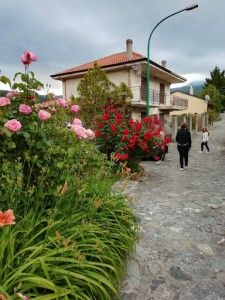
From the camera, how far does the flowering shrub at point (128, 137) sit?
7.34 metres

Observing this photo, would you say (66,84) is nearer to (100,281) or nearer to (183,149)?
(183,149)

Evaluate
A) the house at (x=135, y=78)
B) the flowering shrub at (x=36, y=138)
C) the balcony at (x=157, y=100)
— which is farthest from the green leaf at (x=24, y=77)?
the balcony at (x=157, y=100)

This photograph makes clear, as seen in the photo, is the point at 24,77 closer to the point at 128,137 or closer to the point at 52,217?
the point at 52,217

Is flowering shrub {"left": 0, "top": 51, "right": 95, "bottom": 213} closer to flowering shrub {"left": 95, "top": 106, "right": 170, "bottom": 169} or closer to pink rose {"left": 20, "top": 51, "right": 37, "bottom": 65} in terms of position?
pink rose {"left": 20, "top": 51, "right": 37, "bottom": 65}

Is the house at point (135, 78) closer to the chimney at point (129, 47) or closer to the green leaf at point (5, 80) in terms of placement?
the chimney at point (129, 47)

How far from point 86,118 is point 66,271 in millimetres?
13621

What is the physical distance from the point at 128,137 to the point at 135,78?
14.6 m

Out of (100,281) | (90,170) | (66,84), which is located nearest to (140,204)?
(90,170)

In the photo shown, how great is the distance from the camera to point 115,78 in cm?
2142

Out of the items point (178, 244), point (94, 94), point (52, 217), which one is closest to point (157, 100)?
point (94, 94)

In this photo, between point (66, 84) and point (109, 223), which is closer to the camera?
point (109, 223)

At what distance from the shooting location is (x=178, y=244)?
365 cm

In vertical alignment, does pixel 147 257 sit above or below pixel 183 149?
below

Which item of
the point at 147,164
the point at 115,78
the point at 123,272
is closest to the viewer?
the point at 123,272
